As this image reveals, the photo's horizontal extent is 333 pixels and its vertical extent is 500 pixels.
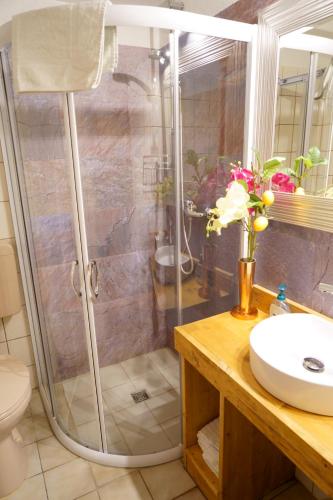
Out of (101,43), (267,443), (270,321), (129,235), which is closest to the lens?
(101,43)

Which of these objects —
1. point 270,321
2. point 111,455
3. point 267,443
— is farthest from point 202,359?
point 111,455

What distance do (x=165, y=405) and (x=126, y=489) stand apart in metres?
0.44

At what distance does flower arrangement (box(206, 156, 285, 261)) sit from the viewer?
1.23 m

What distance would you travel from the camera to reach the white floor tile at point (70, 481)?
1.49 m

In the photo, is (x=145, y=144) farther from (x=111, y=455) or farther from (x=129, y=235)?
(x=111, y=455)

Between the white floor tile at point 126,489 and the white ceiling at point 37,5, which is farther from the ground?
the white ceiling at point 37,5

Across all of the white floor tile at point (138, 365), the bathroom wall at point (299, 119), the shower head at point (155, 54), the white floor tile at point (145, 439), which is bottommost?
the white floor tile at point (145, 439)

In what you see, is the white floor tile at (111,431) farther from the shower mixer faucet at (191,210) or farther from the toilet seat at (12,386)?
the shower mixer faucet at (191,210)

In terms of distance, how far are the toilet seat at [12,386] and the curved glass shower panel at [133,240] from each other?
0.36m

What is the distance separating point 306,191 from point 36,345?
171 cm

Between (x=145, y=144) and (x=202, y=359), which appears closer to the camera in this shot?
(x=202, y=359)

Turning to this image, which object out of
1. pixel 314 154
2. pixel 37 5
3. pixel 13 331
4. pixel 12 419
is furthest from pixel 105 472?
pixel 37 5

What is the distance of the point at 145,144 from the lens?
1738mm

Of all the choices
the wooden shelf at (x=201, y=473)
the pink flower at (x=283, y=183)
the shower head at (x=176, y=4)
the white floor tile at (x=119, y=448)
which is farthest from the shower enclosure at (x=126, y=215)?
the shower head at (x=176, y=4)
